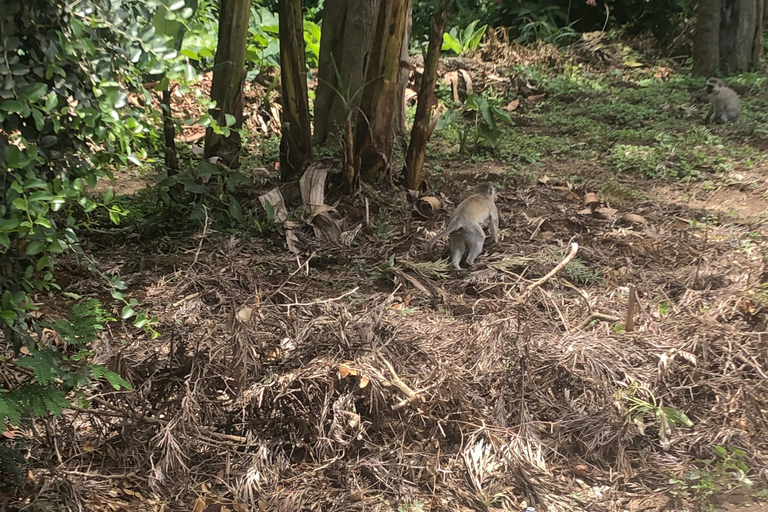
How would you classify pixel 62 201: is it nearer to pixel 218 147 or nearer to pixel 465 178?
pixel 218 147

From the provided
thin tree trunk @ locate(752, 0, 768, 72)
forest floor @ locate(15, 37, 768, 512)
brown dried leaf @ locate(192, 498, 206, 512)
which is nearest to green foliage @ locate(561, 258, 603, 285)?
forest floor @ locate(15, 37, 768, 512)

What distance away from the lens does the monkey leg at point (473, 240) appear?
4.43m

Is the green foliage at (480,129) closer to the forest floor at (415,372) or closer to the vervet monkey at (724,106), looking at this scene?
the forest floor at (415,372)

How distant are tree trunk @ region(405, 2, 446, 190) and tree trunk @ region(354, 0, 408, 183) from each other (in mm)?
225

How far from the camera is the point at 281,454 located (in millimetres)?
2869

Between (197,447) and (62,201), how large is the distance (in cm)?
133

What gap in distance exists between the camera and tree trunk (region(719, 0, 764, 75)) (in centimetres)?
934

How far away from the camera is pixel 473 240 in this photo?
14.6 ft

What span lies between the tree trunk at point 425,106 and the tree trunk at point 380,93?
0.74 feet

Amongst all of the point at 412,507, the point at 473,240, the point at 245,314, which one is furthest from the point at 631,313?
the point at 245,314

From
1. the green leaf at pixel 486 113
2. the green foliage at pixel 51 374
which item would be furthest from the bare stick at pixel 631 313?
the green leaf at pixel 486 113

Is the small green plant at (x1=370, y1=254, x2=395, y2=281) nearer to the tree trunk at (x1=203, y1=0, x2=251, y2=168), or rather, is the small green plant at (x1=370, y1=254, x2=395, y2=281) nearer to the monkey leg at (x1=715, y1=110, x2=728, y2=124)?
the tree trunk at (x1=203, y1=0, x2=251, y2=168)

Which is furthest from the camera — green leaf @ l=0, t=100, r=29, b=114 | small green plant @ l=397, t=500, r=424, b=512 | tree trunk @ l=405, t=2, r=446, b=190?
tree trunk @ l=405, t=2, r=446, b=190

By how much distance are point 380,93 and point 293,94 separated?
0.74 metres
